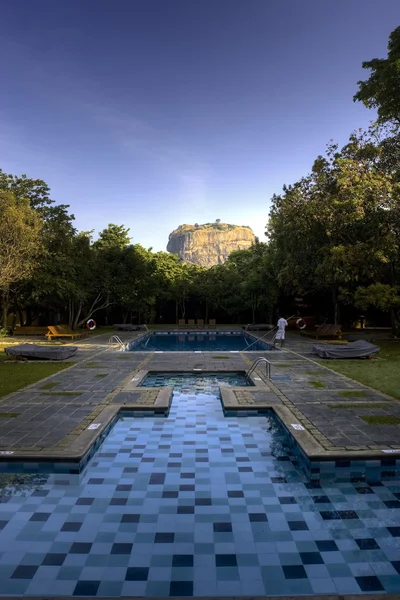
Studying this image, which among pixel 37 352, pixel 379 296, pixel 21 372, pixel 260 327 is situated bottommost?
pixel 21 372

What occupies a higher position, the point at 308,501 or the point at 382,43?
the point at 382,43

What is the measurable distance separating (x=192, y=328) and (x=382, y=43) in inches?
792

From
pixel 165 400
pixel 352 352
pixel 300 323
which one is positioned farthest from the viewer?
pixel 300 323

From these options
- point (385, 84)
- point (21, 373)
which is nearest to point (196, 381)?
point (21, 373)

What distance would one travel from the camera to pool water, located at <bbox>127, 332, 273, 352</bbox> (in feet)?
62.6

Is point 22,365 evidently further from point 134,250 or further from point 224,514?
point 134,250

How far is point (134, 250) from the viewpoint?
26562mm

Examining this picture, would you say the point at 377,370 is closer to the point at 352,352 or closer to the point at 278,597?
the point at 352,352

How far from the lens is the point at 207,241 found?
16275 cm

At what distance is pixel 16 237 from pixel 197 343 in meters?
10.2

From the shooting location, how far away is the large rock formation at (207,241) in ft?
520

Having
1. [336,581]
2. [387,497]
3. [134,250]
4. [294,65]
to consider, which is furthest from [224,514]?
[134,250]

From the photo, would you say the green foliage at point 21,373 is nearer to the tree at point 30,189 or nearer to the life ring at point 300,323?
the tree at point 30,189

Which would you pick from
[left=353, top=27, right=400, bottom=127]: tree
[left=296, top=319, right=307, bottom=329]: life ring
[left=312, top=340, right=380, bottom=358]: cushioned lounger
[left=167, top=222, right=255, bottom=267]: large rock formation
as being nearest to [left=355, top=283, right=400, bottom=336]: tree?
[left=312, top=340, right=380, bottom=358]: cushioned lounger
